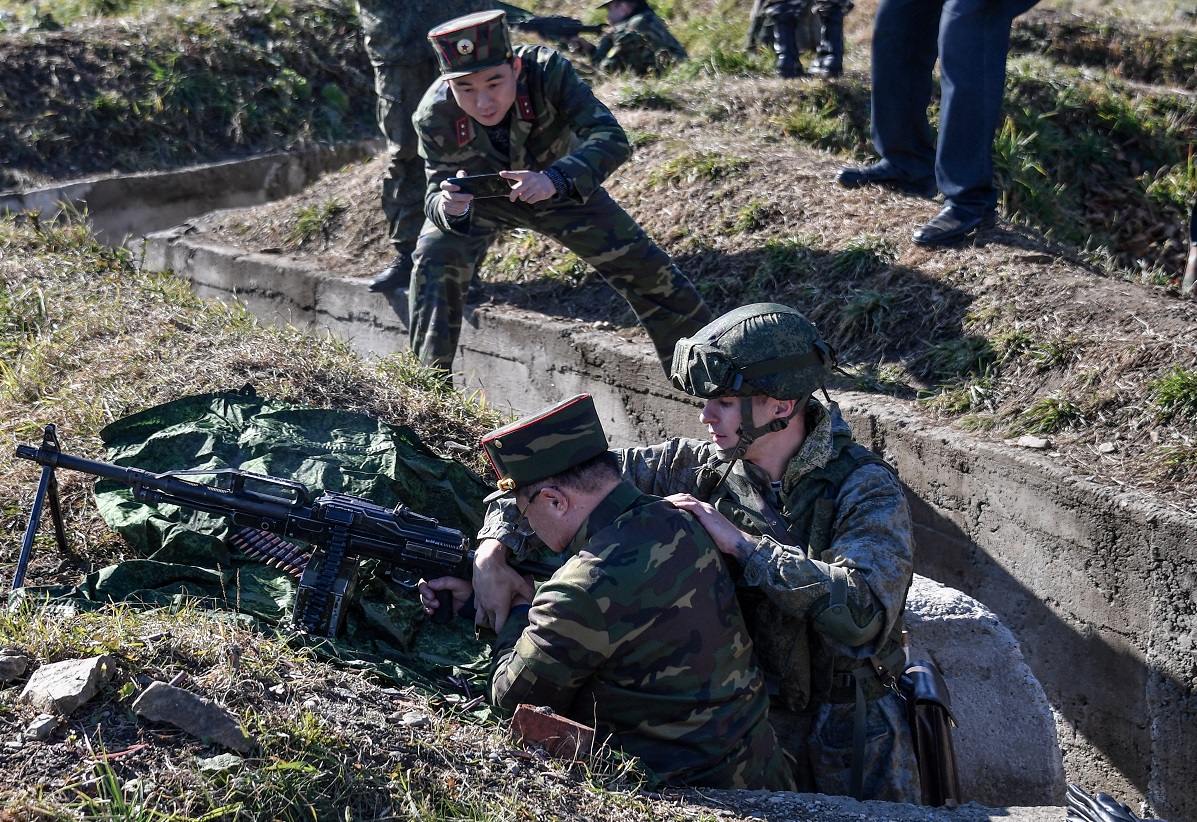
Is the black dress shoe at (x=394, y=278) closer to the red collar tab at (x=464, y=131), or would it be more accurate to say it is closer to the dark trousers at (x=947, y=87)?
the red collar tab at (x=464, y=131)

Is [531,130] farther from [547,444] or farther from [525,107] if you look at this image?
[547,444]

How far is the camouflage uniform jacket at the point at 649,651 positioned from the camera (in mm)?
2793

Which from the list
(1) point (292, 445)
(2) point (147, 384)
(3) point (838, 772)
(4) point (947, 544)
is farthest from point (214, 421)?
(4) point (947, 544)

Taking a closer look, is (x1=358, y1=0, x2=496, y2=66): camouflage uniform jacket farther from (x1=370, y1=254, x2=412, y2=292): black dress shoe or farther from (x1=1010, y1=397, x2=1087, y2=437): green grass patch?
(x1=1010, y1=397, x2=1087, y2=437): green grass patch

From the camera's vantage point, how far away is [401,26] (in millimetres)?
6848

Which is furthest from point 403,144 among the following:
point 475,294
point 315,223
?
point 315,223

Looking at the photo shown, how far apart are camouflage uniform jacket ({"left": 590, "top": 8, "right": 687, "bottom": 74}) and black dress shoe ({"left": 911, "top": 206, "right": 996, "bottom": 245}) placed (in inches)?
147

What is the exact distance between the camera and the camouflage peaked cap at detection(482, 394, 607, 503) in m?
2.98

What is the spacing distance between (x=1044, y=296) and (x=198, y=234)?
5.81 metres

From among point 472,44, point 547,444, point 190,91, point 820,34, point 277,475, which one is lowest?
point 277,475

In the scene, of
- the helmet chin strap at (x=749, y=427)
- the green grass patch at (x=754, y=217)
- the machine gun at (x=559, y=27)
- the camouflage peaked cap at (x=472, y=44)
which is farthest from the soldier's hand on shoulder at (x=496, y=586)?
the machine gun at (x=559, y=27)

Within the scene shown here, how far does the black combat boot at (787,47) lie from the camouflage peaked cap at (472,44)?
3.58 m

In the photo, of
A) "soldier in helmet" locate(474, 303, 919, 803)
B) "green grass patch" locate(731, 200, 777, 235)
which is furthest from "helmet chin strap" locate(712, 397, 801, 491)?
"green grass patch" locate(731, 200, 777, 235)

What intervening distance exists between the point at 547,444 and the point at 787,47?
19.5 feet
